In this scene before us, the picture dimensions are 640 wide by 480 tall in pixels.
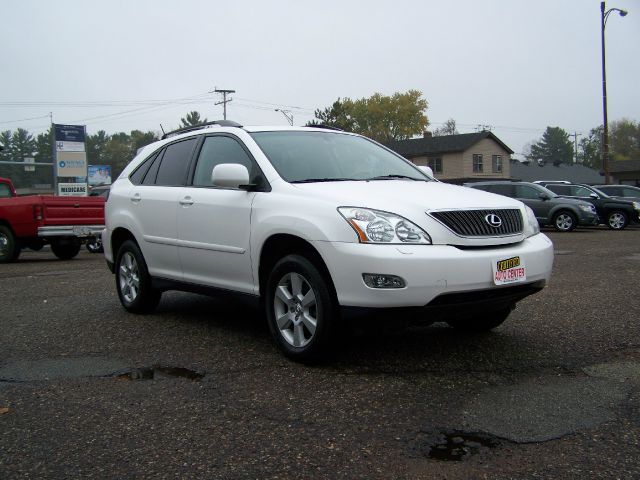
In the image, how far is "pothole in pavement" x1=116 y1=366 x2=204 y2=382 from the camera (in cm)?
430

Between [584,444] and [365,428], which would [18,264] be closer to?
[365,428]

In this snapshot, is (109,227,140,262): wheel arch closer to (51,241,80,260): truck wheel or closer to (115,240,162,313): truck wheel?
(115,240,162,313): truck wheel

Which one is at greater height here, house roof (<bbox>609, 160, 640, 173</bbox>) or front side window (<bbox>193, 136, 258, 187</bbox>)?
house roof (<bbox>609, 160, 640, 173</bbox>)

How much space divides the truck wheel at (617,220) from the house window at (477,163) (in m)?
31.5

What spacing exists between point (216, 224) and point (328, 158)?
1.07 m

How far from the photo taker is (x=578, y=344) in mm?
4965

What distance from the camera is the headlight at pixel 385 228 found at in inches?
157

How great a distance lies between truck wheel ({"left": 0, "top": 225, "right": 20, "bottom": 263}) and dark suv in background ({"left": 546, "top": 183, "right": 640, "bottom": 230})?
17.8m

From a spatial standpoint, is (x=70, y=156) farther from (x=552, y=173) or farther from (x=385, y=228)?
(x=552, y=173)

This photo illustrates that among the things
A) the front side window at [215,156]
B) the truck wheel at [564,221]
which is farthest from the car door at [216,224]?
the truck wheel at [564,221]

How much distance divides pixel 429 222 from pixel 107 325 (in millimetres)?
3495

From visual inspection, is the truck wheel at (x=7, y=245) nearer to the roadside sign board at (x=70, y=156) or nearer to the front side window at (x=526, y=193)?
the front side window at (x=526, y=193)

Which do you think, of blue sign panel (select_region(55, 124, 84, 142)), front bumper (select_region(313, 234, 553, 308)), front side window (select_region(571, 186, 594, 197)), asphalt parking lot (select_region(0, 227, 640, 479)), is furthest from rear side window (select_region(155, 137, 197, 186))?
blue sign panel (select_region(55, 124, 84, 142))

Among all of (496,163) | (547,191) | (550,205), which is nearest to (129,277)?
(550,205)
